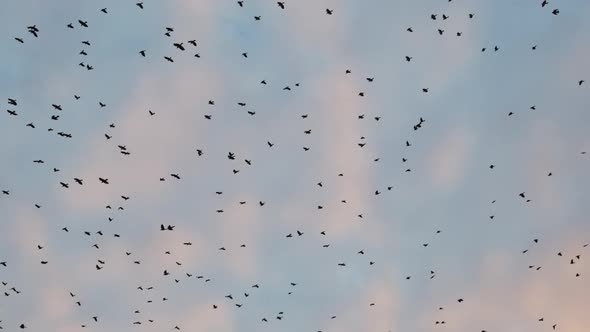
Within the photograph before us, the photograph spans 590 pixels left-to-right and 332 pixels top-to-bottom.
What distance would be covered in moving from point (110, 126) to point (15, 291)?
2147cm

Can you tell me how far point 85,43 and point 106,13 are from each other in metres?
3.17

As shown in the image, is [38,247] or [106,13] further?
[38,247]

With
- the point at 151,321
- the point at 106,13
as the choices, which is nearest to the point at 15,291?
the point at 151,321

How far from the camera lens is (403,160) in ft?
195

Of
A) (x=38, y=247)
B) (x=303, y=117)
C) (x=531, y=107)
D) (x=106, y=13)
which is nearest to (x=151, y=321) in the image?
(x=38, y=247)

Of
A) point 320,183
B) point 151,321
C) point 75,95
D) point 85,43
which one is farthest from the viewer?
point 151,321

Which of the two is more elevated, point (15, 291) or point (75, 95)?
point (75, 95)

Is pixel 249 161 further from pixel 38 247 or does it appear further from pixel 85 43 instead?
pixel 38 247

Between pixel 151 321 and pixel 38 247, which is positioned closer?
pixel 38 247

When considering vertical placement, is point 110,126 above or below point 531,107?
below

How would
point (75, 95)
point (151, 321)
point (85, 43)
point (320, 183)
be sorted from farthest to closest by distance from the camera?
point (151, 321) → point (320, 183) → point (75, 95) → point (85, 43)

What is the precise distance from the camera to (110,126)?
57.6 metres

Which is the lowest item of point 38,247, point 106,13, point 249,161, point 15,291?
point 15,291

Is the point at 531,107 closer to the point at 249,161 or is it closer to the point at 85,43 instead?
the point at 249,161
